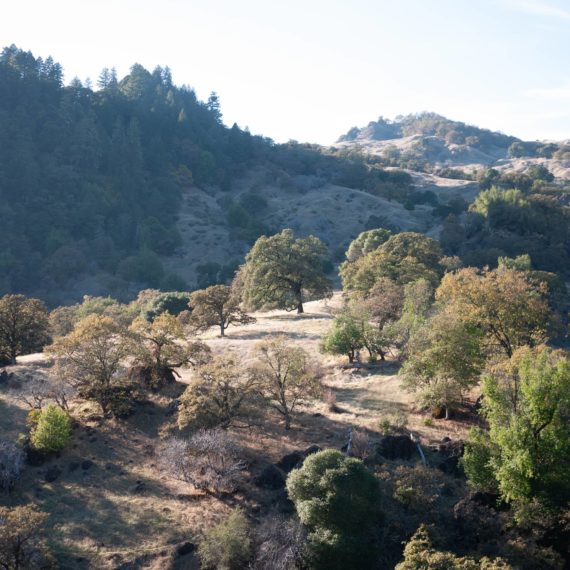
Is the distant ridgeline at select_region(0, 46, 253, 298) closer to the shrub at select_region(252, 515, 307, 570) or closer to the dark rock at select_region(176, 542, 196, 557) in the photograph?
the dark rock at select_region(176, 542, 196, 557)

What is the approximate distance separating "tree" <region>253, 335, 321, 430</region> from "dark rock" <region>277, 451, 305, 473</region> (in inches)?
145

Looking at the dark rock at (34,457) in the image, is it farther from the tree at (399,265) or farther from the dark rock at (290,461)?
the tree at (399,265)

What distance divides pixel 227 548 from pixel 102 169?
123 m

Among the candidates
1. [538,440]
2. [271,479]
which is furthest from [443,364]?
[271,479]

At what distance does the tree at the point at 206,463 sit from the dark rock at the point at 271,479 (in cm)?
109

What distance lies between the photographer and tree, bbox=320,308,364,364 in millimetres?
41656

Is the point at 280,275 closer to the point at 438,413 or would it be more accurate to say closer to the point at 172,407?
the point at 172,407

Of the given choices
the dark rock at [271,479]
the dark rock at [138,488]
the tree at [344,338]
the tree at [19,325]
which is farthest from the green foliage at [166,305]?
the dark rock at [271,479]

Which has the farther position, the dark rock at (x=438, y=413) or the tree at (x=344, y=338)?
the tree at (x=344, y=338)

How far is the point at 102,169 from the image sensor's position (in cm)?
13325

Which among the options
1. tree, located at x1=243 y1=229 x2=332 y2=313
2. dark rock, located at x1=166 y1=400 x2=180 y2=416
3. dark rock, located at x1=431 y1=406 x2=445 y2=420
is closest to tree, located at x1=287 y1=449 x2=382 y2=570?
dark rock, located at x1=431 y1=406 x2=445 y2=420

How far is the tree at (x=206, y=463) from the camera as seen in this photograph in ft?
93.6

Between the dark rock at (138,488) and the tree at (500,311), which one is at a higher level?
the tree at (500,311)

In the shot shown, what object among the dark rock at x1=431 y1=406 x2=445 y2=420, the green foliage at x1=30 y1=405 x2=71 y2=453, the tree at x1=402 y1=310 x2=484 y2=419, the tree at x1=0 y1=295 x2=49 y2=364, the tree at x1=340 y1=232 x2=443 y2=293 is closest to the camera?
the green foliage at x1=30 y1=405 x2=71 y2=453
